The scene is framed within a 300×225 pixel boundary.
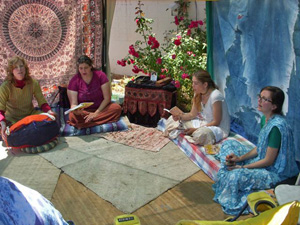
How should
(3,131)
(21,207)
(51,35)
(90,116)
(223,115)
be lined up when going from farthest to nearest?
(51,35)
(90,116)
(3,131)
(223,115)
(21,207)

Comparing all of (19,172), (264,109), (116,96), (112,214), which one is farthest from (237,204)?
(116,96)

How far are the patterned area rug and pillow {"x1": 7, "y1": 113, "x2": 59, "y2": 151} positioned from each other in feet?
3.14

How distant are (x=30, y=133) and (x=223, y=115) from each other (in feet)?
8.75

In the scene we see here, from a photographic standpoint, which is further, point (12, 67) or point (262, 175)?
point (12, 67)

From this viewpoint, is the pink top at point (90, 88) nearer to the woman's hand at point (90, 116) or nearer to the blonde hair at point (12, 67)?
the woman's hand at point (90, 116)

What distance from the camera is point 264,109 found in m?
3.48

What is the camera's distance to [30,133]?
470 cm

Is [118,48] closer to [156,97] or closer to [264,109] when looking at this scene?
[156,97]

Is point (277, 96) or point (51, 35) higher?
point (51, 35)

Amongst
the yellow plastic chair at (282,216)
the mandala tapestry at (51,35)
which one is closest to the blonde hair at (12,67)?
the mandala tapestry at (51,35)

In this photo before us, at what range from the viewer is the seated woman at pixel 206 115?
14.9ft

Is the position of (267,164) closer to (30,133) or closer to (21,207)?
(21,207)

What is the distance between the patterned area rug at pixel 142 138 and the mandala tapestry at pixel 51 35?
1.60m

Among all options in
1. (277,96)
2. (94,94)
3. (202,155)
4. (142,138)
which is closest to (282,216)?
(277,96)
